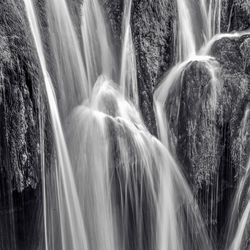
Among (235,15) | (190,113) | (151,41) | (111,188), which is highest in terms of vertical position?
(235,15)

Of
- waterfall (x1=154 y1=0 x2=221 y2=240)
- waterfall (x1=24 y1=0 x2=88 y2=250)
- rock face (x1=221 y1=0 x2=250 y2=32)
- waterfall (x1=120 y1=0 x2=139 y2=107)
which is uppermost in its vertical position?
rock face (x1=221 y1=0 x2=250 y2=32)

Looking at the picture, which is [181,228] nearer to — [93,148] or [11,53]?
[93,148]

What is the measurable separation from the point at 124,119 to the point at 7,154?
7.55ft

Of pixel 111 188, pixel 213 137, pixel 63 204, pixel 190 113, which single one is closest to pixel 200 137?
pixel 213 137

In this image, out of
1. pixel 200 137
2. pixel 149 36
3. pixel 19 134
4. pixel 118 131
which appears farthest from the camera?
pixel 149 36

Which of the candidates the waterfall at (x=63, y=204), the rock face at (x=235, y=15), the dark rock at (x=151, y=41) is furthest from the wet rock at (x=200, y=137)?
the rock face at (x=235, y=15)

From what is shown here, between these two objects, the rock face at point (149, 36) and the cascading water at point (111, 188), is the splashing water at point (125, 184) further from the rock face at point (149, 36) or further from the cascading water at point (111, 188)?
the rock face at point (149, 36)

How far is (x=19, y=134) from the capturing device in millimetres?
6043

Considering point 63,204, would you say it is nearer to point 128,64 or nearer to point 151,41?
point 128,64

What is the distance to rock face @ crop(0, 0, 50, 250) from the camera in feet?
19.6

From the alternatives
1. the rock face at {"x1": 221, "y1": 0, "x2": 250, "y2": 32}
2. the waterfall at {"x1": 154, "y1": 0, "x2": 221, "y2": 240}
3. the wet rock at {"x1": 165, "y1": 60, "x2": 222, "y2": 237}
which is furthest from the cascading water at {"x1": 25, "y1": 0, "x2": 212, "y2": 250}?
the rock face at {"x1": 221, "y1": 0, "x2": 250, "y2": 32}

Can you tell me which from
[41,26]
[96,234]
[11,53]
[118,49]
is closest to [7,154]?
[11,53]

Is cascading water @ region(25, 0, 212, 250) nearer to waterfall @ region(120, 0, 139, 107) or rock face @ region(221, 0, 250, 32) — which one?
waterfall @ region(120, 0, 139, 107)

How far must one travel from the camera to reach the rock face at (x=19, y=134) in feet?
19.6
